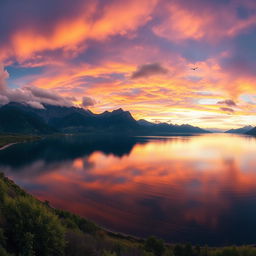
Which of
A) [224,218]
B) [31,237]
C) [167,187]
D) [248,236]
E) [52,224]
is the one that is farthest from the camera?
[167,187]

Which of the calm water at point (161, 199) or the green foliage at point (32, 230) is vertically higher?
the green foliage at point (32, 230)

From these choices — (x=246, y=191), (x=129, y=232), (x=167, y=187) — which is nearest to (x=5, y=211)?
(x=129, y=232)

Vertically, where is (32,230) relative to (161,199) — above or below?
above

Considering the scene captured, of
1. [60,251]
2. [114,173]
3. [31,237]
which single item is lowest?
[114,173]

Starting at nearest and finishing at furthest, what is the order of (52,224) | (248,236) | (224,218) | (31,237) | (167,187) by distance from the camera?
(31,237)
(52,224)
(248,236)
(224,218)
(167,187)

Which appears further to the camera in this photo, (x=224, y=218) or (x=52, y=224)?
(x=224, y=218)

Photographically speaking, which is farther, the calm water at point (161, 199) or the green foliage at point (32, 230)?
the calm water at point (161, 199)

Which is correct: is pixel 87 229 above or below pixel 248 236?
above

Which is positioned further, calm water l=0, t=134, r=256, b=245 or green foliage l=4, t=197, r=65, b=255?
calm water l=0, t=134, r=256, b=245

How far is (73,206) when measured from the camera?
5041 centimetres

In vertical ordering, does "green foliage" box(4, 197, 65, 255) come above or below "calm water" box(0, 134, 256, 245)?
above

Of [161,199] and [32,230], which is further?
[161,199]

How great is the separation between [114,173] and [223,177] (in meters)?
47.3

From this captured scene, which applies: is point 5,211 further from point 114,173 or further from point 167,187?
point 114,173
